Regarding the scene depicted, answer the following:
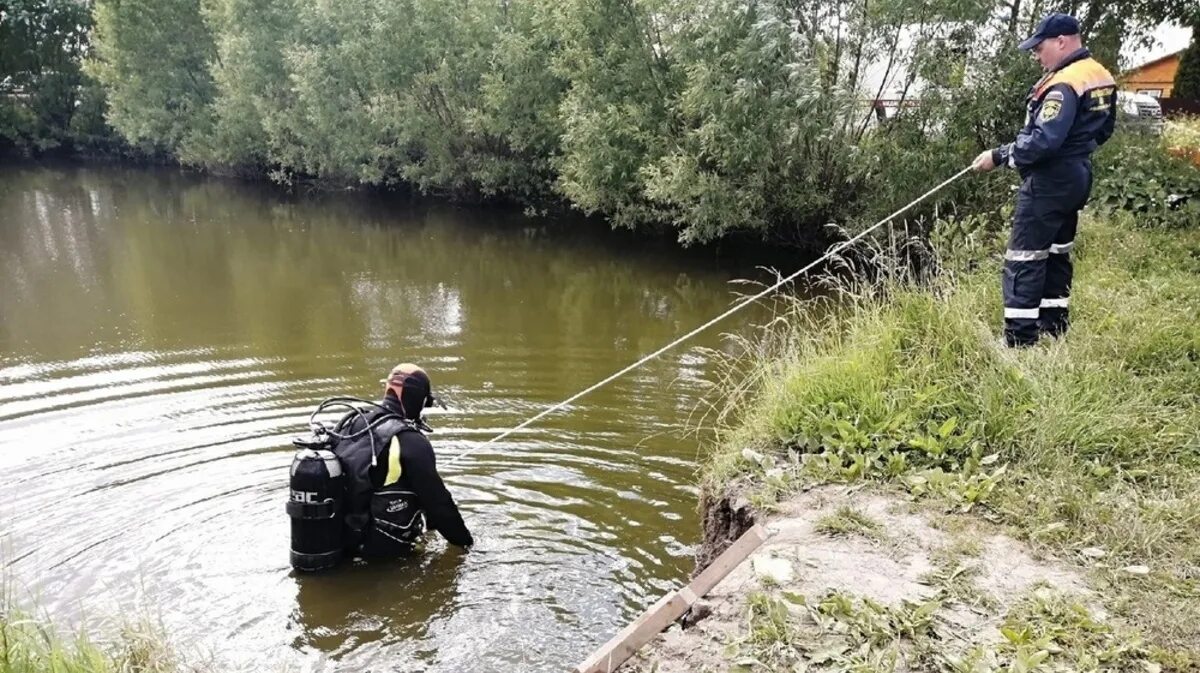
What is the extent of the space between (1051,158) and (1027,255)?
1.93 ft

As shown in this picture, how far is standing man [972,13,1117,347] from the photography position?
16.1 feet

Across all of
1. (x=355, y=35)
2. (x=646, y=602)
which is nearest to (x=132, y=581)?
(x=646, y=602)

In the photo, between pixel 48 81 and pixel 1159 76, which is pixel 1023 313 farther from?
pixel 48 81

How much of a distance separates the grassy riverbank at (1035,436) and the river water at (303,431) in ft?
4.20

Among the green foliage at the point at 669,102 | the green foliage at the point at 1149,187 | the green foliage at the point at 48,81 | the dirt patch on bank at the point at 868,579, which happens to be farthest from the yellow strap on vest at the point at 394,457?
the green foliage at the point at 48,81

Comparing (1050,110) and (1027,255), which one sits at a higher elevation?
(1050,110)

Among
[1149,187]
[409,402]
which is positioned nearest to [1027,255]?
[409,402]

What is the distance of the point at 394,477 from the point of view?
476 cm

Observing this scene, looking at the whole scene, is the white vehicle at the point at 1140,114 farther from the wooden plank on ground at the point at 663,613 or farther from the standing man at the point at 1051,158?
the wooden plank on ground at the point at 663,613

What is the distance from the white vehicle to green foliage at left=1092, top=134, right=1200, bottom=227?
4.96 ft

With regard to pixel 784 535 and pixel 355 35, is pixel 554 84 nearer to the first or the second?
pixel 355 35

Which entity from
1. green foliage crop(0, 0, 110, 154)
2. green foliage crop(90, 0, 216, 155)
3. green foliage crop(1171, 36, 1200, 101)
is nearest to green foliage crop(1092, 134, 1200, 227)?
green foliage crop(1171, 36, 1200, 101)

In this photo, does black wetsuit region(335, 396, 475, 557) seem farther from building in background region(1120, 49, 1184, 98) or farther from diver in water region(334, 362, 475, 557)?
building in background region(1120, 49, 1184, 98)

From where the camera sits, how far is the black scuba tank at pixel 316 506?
459cm
